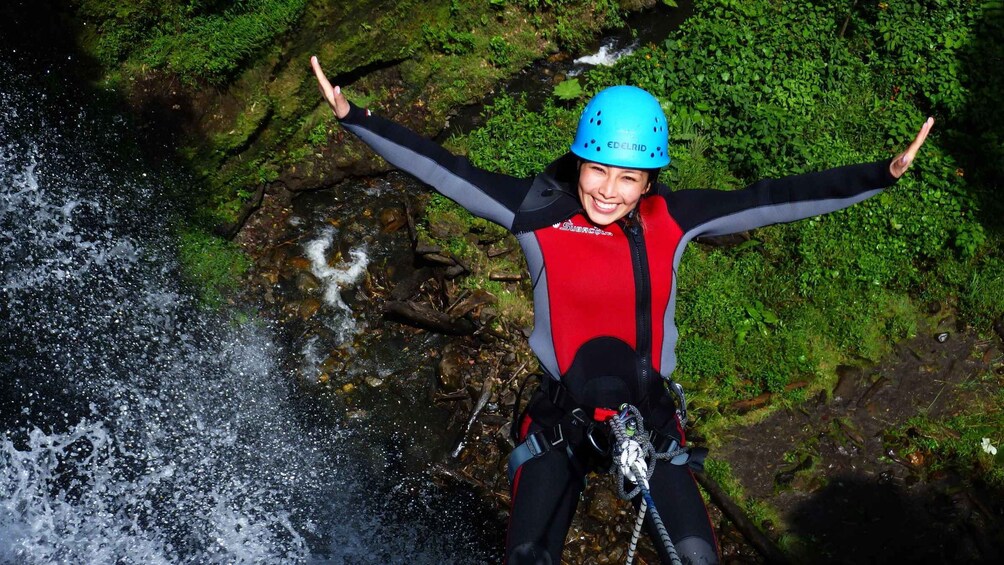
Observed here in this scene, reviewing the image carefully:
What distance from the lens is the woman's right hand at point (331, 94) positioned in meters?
4.05

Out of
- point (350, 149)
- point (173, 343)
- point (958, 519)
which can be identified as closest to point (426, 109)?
point (350, 149)

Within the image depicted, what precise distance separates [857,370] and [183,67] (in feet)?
21.8

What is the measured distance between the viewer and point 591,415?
4.56 m

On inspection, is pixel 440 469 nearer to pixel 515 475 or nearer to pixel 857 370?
pixel 515 475

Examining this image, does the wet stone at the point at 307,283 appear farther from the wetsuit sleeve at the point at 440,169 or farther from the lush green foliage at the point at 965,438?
the lush green foliage at the point at 965,438

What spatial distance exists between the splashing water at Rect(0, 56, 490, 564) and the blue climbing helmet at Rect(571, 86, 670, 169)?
357cm

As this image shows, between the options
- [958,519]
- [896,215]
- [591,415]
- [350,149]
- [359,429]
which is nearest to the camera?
[591,415]

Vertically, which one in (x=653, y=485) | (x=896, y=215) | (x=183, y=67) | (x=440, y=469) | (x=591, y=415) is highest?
(x=183, y=67)

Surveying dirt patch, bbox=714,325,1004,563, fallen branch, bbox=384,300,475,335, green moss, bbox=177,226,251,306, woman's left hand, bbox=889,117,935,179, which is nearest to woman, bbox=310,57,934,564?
woman's left hand, bbox=889,117,935,179

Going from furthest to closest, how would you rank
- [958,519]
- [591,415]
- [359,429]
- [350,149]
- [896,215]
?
[350,149] < [896,215] < [359,429] < [958,519] < [591,415]

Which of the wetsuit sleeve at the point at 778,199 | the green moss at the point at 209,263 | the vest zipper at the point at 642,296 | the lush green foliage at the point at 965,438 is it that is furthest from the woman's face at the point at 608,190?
the green moss at the point at 209,263

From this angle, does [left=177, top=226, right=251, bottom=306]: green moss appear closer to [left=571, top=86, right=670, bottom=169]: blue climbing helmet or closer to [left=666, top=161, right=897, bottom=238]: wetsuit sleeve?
[left=571, top=86, right=670, bottom=169]: blue climbing helmet

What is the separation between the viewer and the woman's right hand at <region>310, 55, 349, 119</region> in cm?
405

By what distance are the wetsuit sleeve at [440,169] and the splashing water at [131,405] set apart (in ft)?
10.2
